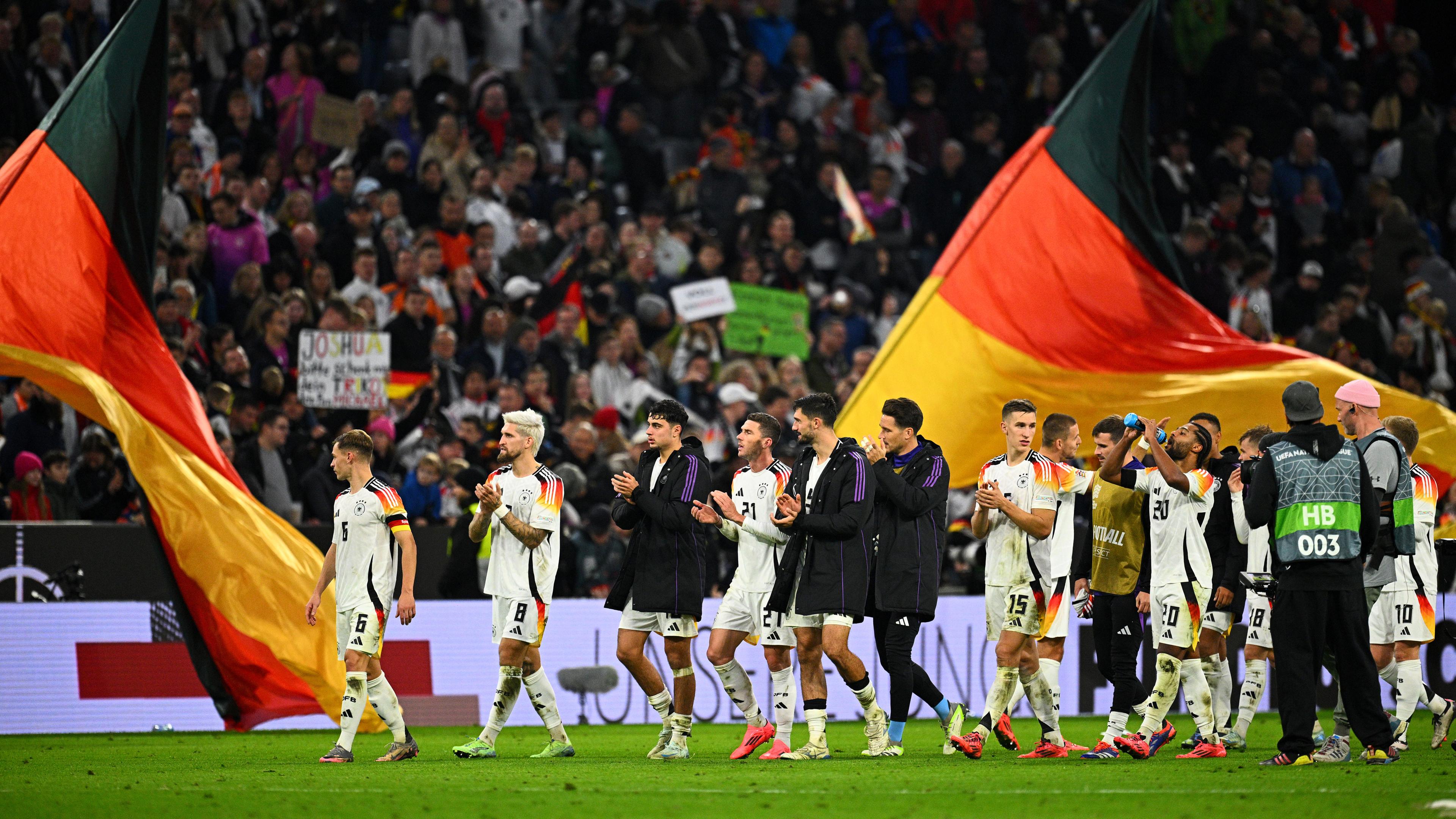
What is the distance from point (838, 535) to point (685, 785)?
6.91 feet

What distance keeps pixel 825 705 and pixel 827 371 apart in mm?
9030

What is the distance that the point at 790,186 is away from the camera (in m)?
23.1

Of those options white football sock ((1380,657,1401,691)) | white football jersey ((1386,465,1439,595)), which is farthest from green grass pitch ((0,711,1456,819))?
white football jersey ((1386,465,1439,595))

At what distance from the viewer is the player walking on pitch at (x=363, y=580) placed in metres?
12.2

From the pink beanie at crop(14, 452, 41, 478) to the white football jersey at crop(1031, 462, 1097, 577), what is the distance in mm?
9190

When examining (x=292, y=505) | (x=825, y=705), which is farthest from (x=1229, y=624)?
(x=292, y=505)

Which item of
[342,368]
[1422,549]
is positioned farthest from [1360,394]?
[342,368]

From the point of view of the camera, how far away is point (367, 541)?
12406 mm

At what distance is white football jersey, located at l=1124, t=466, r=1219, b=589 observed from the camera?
40.1 ft

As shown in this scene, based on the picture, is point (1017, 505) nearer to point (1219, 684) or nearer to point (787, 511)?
point (787, 511)

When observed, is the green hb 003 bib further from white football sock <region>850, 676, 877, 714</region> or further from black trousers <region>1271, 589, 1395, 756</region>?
white football sock <region>850, 676, 877, 714</region>

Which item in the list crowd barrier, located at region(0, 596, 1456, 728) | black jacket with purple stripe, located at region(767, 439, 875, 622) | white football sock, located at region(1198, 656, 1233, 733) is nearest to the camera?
black jacket with purple stripe, located at region(767, 439, 875, 622)

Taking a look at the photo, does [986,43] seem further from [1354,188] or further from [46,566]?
[46,566]

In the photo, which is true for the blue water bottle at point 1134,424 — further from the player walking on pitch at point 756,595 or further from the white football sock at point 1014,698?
the player walking on pitch at point 756,595
